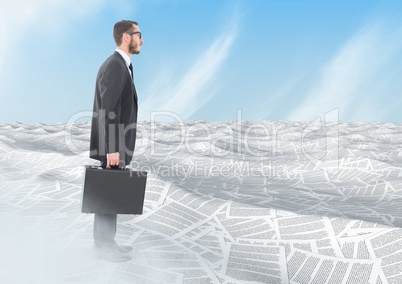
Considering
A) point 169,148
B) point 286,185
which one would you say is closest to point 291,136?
point 169,148

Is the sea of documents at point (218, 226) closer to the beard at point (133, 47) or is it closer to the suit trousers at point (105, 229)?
the suit trousers at point (105, 229)

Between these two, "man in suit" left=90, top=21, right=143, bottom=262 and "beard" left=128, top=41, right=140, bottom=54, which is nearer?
"man in suit" left=90, top=21, right=143, bottom=262

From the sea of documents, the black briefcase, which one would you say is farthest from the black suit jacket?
the sea of documents

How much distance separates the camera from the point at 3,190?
15.7 ft

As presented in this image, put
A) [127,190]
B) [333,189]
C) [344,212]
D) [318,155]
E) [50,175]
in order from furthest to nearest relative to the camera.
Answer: [318,155]
[333,189]
[50,175]
[344,212]
[127,190]

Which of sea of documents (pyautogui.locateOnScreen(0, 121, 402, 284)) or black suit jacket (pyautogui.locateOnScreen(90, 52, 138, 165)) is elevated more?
black suit jacket (pyautogui.locateOnScreen(90, 52, 138, 165))

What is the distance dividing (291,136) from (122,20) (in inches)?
361

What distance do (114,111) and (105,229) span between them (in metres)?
0.73

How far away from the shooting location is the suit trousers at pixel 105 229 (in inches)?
115

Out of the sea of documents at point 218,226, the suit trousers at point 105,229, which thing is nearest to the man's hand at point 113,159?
the suit trousers at point 105,229

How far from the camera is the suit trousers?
115 inches

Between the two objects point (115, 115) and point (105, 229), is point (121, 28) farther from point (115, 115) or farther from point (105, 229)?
point (105, 229)

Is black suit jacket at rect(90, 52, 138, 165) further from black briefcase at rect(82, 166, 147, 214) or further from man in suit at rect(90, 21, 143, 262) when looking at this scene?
black briefcase at rect(82, 166, 147, 214)

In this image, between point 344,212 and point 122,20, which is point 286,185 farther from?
point 122,20
